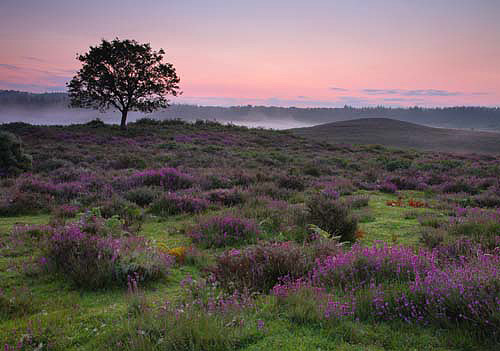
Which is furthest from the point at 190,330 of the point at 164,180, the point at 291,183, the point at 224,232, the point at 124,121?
the point at 124,121

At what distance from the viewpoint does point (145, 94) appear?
4134cm

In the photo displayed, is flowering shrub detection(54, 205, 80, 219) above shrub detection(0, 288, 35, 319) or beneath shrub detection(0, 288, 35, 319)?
beneath

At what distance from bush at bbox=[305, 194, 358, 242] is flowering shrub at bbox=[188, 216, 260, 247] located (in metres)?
1.37

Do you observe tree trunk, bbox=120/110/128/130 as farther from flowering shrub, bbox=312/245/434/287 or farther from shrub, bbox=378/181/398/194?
flowering shrub, bbox=312/245/434/287

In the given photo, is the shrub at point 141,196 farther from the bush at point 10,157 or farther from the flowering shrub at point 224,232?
the bush at point 10,157

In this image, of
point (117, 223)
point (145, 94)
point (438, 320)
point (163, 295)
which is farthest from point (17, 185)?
point (145, 94)

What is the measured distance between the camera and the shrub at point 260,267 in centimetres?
440

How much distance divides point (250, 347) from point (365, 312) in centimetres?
131

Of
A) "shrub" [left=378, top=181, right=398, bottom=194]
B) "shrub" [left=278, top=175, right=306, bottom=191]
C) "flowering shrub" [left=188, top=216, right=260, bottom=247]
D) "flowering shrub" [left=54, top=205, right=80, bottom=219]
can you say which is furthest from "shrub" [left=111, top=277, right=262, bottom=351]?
"shrub" [left=378, top=181, right=398, bottom=194]

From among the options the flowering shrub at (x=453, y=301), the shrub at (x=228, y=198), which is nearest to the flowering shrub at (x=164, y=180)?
the shrub at (x=228, y=198)

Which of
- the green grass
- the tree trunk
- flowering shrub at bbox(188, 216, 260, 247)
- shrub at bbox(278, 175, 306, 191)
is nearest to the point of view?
the green grass

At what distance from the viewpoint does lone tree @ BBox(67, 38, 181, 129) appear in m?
39.1

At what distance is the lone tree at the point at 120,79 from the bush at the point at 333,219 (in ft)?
116

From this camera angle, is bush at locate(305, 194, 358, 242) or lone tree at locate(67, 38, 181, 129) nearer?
bush at locate(305, 194, 358, 242)
